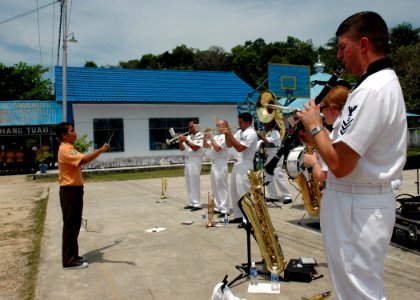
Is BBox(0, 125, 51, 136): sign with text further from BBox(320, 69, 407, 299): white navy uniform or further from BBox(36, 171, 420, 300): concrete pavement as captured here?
BBox(320, 69, 407, 299): white navy uniform

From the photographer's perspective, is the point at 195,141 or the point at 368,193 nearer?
the point at 368,193

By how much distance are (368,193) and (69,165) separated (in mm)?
4239

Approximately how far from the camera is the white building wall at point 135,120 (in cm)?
2358

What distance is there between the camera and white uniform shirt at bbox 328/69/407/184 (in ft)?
6.51

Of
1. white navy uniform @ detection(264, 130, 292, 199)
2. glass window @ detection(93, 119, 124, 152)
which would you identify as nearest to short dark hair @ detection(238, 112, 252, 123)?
white navy uniform @ detection(264, 130, 292, 199)

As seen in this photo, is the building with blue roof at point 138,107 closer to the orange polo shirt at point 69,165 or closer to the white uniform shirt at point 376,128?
the orange polo shirt at point 69,165

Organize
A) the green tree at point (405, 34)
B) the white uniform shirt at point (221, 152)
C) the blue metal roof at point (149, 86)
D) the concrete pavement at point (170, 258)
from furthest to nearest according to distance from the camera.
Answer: the green tree at point (405, 34) → the blue metal roof at point (149, 86) → the white uniform shirt at point (221, 152) → the concrete pavement at point (170, 258)

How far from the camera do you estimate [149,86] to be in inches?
1057

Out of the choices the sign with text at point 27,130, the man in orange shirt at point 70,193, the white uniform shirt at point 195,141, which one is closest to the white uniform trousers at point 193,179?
the white uniform shirt at point 195,141

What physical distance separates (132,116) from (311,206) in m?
19.6

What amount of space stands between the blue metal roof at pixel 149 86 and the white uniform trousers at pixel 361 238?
2301 cm

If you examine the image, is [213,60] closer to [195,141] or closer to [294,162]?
[195,141]

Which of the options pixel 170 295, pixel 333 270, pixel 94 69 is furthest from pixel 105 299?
pixel 94 69

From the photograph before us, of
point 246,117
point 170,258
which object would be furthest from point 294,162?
point 170,258
